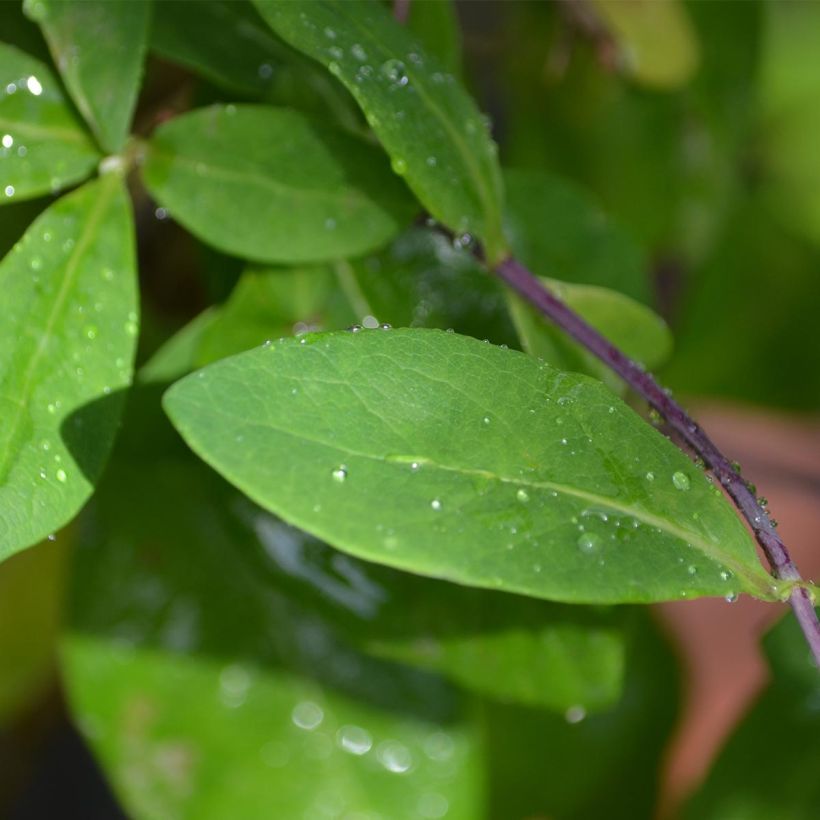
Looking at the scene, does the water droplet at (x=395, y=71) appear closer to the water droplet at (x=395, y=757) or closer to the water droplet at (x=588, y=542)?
the water droplet at (x=588, y=542)

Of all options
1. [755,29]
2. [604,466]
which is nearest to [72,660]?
[604,466]

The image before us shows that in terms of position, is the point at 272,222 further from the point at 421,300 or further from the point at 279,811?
the point at 279,811

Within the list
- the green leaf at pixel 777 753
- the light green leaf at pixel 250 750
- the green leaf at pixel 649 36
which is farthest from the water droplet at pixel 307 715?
the green leaf at pixel 649 36

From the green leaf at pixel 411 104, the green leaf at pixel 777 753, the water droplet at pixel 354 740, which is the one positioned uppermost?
the green leaf at pixel 411 104

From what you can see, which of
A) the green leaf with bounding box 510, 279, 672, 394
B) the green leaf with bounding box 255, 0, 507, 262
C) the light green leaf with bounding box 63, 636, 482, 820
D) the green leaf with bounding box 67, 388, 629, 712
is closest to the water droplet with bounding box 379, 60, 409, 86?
the green leaf with bounding box 255, 0, 507, 262

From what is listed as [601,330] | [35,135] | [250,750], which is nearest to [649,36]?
[601,330]

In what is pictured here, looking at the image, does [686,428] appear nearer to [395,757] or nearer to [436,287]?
[436,287]

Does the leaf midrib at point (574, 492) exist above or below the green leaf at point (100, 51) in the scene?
below
